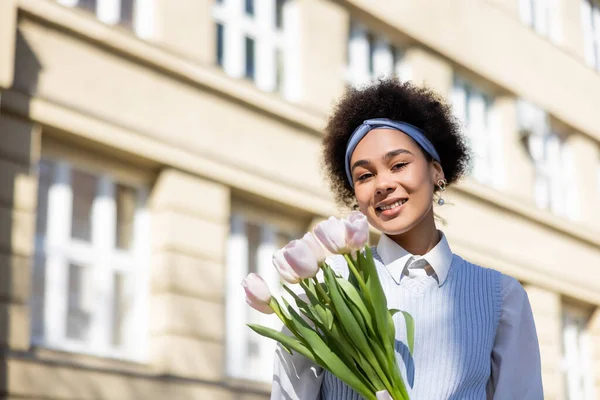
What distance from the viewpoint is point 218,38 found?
1261 centimetres

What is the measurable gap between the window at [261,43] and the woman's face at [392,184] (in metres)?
9.77

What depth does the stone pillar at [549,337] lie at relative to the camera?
1623 cm

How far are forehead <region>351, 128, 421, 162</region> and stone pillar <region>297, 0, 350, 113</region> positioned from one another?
34.3 feet

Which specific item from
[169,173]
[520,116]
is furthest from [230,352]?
[520,116]

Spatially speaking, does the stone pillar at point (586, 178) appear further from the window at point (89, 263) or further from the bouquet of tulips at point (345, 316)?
the bouquet of tulips at point (345, 316)

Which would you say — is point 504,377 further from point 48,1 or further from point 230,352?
point 230,352

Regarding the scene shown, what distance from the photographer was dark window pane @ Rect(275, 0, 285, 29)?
13539mm

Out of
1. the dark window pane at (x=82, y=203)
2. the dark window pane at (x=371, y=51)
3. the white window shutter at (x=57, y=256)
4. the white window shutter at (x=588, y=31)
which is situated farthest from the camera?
the white window shutter at (x=588, y=31)

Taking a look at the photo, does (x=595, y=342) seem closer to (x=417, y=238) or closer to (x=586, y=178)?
(x=586, y=178)

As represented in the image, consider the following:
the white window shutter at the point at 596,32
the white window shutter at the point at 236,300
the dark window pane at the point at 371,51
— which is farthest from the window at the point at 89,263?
the white window shutter at the point at 596,32

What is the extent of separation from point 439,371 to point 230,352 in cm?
957

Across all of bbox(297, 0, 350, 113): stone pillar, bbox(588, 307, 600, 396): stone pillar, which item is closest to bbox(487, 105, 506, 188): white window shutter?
bbox(588, 307, 600, 396): stone pillar

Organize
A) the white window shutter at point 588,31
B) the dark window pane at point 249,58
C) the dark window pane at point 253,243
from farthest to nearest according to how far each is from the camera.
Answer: the white window shutter at point 588,31 < the dark window pane at point 249,58 < the dark window pane at point 253,243

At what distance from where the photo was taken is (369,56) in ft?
48.9
